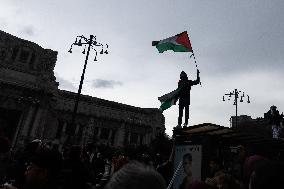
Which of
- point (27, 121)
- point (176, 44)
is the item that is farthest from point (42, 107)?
point (176, 44)

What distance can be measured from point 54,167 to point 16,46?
35.8m

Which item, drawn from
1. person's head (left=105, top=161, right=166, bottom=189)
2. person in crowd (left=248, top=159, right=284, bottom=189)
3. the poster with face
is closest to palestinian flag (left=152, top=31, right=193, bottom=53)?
the poster with face

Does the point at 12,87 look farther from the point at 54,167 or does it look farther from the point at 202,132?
the point at 54,167

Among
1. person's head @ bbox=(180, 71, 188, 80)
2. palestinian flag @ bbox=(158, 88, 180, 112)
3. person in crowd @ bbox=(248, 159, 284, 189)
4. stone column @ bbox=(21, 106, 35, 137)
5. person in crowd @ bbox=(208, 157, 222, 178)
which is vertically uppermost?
stone column @ bbox=(21, 106, 35, 137)

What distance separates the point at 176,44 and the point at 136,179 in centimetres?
1029

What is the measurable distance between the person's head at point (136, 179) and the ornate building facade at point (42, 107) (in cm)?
3457

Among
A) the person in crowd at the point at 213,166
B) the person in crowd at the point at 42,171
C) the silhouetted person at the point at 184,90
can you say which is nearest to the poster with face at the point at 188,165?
the person in crowd at the point at 213,166

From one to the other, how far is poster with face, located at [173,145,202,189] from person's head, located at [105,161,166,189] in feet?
17.4

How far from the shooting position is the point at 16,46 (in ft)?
120

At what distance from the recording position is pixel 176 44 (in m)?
11.6

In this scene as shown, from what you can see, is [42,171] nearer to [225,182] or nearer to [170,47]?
[225,182]

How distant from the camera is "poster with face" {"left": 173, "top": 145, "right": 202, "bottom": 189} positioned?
6.89 meters

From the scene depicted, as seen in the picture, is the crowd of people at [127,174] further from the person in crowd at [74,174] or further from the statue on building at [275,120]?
the statue on building at [275,120]

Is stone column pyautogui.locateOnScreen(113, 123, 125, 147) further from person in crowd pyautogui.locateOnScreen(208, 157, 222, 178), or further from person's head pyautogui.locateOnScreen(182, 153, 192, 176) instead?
person in crowd pyautogui.locateOnScreen(208, 157, 222, 178)
